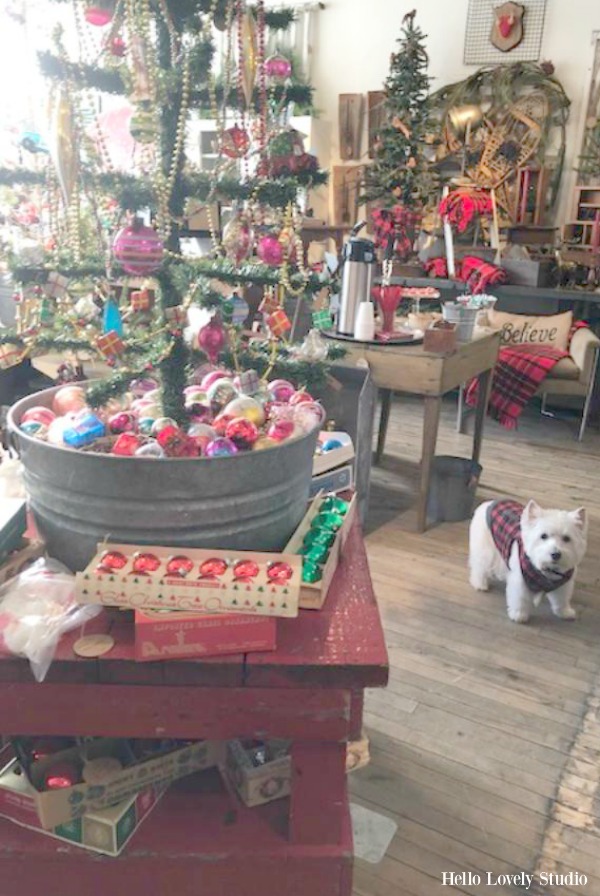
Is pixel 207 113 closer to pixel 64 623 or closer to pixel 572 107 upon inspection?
pixel 64 623

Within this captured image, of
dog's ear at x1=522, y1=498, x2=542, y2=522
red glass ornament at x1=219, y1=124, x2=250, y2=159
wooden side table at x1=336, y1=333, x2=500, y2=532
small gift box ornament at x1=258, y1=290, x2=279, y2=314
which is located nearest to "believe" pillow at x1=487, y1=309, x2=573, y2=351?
wooden side table at x1=336, y1=333, x2=500, y2=532

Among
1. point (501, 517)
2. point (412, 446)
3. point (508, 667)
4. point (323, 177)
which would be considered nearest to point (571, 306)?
point (412, 446)

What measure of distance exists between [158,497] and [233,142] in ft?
1.75

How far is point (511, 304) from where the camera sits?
458cm

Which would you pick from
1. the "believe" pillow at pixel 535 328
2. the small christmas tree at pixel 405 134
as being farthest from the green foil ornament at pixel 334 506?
the small christmas tree at pixel 405 134

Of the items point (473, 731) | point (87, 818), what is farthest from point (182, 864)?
point (473, 731)

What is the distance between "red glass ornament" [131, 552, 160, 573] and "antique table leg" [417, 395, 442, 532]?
1.80 meters

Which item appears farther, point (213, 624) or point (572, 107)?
point (572, 107)

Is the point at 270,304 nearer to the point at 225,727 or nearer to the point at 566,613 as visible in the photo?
→ the point at 225,727

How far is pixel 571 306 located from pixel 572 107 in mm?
1783

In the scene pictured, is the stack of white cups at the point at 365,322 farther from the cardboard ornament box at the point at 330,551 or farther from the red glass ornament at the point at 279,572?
the red glass ornament at the point at 279,572

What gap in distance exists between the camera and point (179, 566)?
0.87 m

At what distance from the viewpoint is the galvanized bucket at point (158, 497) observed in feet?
2.83

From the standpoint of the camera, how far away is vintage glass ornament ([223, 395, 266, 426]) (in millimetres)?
1047
